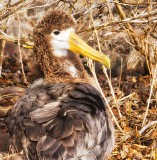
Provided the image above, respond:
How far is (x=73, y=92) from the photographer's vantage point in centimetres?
254

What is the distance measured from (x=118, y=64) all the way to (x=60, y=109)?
10.9 feet

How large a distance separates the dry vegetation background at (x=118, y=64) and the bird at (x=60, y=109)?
0.27 m

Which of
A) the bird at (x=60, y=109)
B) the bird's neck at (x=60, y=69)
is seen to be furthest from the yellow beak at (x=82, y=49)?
the bird's neck at (x=60, y=69)

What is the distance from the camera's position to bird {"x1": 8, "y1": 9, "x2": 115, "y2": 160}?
2.20 meters

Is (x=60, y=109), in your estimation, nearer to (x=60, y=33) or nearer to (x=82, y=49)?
(x=82, y=49)

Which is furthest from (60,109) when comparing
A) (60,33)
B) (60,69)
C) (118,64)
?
(118,64)

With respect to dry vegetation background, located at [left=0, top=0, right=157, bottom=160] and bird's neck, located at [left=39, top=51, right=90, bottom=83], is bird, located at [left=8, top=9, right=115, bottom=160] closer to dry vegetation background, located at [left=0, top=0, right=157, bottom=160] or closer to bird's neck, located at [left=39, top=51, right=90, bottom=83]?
bird's neck, located at [left=39, top=51, right=90, bottom=83]

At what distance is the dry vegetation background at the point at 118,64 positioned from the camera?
10.8ft

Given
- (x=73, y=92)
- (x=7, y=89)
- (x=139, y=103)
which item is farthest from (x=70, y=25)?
(x=139, y=103)

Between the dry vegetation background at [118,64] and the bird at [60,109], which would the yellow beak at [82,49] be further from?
the dry vegetation background at [118,64]

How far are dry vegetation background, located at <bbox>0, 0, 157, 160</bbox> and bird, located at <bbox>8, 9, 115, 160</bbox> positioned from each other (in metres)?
0.27

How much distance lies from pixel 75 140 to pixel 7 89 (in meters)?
2.16

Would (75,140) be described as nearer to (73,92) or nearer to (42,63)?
(73,92)

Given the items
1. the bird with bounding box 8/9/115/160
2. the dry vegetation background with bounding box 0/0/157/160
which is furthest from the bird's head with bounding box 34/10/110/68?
the dry vegetation background with bounding box 0/0/157/160
